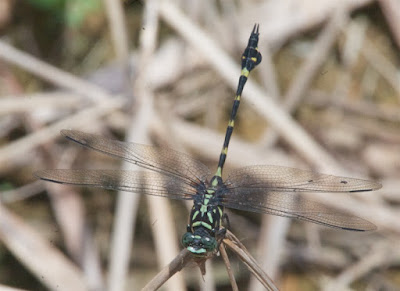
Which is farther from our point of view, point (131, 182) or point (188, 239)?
point (131, 182)

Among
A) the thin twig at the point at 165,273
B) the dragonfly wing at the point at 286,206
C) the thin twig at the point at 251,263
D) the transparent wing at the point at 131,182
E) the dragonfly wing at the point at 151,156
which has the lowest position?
the thin twig at the point at 165,273

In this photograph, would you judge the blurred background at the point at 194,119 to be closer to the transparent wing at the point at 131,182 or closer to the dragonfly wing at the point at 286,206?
the transparent wing at the point at 131,182

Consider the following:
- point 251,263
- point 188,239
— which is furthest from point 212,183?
point 251,263

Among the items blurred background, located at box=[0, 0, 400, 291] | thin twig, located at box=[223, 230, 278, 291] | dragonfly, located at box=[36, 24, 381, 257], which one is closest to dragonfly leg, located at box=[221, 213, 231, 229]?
dragonfly, located at box=[36, 24, 381, 257]

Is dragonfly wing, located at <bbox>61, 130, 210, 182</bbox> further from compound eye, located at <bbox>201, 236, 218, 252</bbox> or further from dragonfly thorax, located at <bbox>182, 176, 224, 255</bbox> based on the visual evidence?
compound eye, located at <bbox>201, 236, 218, 252</bbox>

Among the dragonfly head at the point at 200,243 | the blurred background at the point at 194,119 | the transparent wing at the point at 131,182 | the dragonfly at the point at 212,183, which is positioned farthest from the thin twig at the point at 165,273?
the blurred background at the point at 194,119

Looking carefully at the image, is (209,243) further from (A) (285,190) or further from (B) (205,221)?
(A) (285,190)

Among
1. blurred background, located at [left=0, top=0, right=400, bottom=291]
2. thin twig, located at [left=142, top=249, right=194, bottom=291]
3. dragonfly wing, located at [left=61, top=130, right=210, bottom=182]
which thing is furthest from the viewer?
blurred background, located at [left=0, top=0, right=400, bottom=291]
